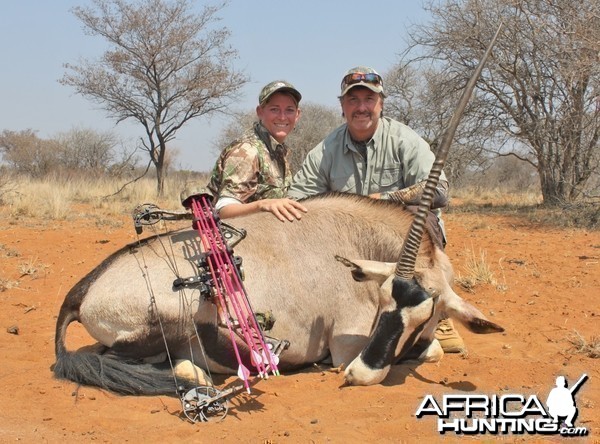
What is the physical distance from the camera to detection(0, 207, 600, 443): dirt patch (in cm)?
312

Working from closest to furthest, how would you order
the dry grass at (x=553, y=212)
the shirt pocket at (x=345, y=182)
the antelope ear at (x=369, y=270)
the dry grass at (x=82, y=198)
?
the antelope ear at (x=369, y=270) < the shirt pocket at (x=345, y=182) < the dry grass at (x=553, y=212) < the dry grass at (x=82, y=198)

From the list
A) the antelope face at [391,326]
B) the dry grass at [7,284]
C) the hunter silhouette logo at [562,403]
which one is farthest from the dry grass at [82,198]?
the hunter silhouette logo at [562,403]

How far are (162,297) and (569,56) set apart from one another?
40.4 ft

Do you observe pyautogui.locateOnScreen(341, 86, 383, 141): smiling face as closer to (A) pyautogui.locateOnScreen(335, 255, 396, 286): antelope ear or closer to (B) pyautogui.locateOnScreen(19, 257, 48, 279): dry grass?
(A) pyautogui.locateOnScreen(335, 255, 396, 286): antelope ear

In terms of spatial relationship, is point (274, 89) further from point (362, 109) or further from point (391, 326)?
point (391, 326)

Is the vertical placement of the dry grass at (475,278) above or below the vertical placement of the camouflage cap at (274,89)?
below

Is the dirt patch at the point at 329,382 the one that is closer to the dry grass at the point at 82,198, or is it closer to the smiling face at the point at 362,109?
the smiling face at the point at 362,109

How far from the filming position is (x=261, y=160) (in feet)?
17.1

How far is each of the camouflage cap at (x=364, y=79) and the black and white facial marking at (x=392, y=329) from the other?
193cm

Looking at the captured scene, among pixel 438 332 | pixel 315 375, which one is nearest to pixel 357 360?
pixel 315 375

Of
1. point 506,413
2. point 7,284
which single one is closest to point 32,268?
point 7,284

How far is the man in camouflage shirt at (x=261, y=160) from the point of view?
5066 mm

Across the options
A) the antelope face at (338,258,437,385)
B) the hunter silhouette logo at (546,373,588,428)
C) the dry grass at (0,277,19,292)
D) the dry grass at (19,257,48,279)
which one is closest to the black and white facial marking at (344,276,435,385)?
the antelope face at (338,258,437,385)

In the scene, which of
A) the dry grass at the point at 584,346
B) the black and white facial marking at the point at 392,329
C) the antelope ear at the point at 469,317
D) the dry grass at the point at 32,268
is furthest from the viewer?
the dry grass at the point at 32,268
